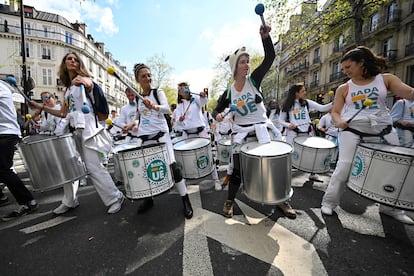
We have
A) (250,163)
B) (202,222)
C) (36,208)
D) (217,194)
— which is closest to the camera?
(250,163)

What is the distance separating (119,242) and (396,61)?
24770mm

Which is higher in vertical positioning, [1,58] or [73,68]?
[1,58]

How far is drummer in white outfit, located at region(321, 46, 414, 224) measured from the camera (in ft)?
7.68

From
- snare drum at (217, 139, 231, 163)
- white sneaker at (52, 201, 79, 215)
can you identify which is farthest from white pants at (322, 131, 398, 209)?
white sneaker at (52, 201, 79, 215)

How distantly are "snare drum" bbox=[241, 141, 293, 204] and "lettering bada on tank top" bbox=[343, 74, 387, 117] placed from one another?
1.01 meters

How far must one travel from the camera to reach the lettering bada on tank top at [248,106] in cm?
264

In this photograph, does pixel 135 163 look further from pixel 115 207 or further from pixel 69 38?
pixel 69 38

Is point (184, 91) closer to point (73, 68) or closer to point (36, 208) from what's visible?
point (73, 68)

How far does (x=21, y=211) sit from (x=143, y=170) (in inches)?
86.1

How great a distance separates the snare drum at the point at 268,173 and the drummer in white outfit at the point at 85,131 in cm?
192

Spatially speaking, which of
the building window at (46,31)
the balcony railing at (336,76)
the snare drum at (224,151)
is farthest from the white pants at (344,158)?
the building window at (46,31)

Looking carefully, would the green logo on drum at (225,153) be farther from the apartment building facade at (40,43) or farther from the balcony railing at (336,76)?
the apartment building facade at (40,43)

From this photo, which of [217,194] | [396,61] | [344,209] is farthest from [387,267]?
[396,61]

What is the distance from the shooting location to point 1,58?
31.2 metres
